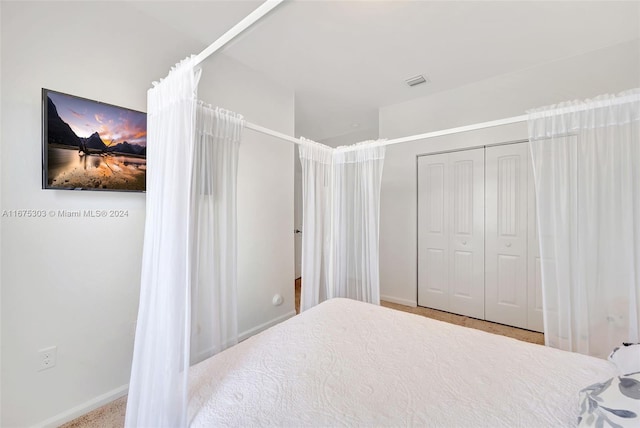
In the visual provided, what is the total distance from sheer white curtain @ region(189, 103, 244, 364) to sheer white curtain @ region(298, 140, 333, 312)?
28.3 inches

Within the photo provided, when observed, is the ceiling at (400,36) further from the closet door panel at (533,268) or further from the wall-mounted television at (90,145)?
the closet door panel at (533,268)

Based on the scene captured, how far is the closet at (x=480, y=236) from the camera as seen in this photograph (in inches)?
111

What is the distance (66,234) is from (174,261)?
107cm

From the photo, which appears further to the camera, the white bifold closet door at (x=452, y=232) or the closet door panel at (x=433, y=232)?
the closet door panel at (x=433, y=232)

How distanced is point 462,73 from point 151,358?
11.4ft

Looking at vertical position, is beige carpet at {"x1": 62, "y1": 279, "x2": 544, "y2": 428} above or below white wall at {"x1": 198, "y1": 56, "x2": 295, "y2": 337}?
below

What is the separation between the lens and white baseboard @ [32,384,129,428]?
60.7 inches

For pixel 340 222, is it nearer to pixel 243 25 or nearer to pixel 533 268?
pixel 243 25

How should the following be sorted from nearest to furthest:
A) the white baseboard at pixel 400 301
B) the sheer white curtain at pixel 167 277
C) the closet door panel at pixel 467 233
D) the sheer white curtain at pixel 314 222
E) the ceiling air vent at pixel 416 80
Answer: the sheer white curtain at pixel 167 277 < the sheer white curtain at pixel 314 222 < the ceiling air vent at pixel 416 80 < the closet door panel at pixel 467 233 < the white baseboard at pixel 400 301

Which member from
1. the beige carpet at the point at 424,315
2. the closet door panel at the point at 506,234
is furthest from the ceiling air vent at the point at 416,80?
the beige carpet at the point at 424,315

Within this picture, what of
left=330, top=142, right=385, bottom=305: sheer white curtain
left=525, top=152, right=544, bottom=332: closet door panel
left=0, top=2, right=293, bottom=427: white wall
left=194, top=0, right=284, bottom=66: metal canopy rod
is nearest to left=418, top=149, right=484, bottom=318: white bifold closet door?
left=525, top=152, right=544, bottom=332: closet door panel

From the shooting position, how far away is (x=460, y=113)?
3.15 metres

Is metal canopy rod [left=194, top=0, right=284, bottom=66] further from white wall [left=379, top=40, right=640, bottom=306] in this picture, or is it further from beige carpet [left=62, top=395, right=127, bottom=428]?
white wall [left=379, top=40, right=640, bottom=306]

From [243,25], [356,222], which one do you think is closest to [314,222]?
[356,222]
